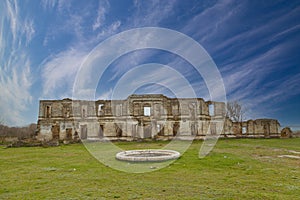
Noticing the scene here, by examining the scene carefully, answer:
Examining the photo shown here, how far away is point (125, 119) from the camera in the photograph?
36594mm

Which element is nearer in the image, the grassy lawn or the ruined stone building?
the grassy lawn

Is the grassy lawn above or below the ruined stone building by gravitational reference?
below

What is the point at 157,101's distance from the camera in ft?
119

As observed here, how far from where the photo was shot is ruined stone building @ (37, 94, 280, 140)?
1417 inches

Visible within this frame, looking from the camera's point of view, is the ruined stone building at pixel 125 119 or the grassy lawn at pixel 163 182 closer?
the grassy lawn at pixel 163 182

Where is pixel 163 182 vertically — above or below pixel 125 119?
below

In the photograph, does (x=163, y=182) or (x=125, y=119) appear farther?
(x=125, y=119)

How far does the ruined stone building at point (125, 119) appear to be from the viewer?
118ft

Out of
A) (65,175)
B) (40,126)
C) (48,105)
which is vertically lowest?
(65,175)

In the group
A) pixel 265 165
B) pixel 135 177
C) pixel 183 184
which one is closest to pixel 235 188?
pixel 183 184

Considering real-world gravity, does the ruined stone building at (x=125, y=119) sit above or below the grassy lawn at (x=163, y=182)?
above

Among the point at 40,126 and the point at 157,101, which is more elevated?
the point at 157,101

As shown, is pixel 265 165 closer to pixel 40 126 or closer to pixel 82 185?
pixel 82 185

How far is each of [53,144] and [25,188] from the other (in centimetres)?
2062
